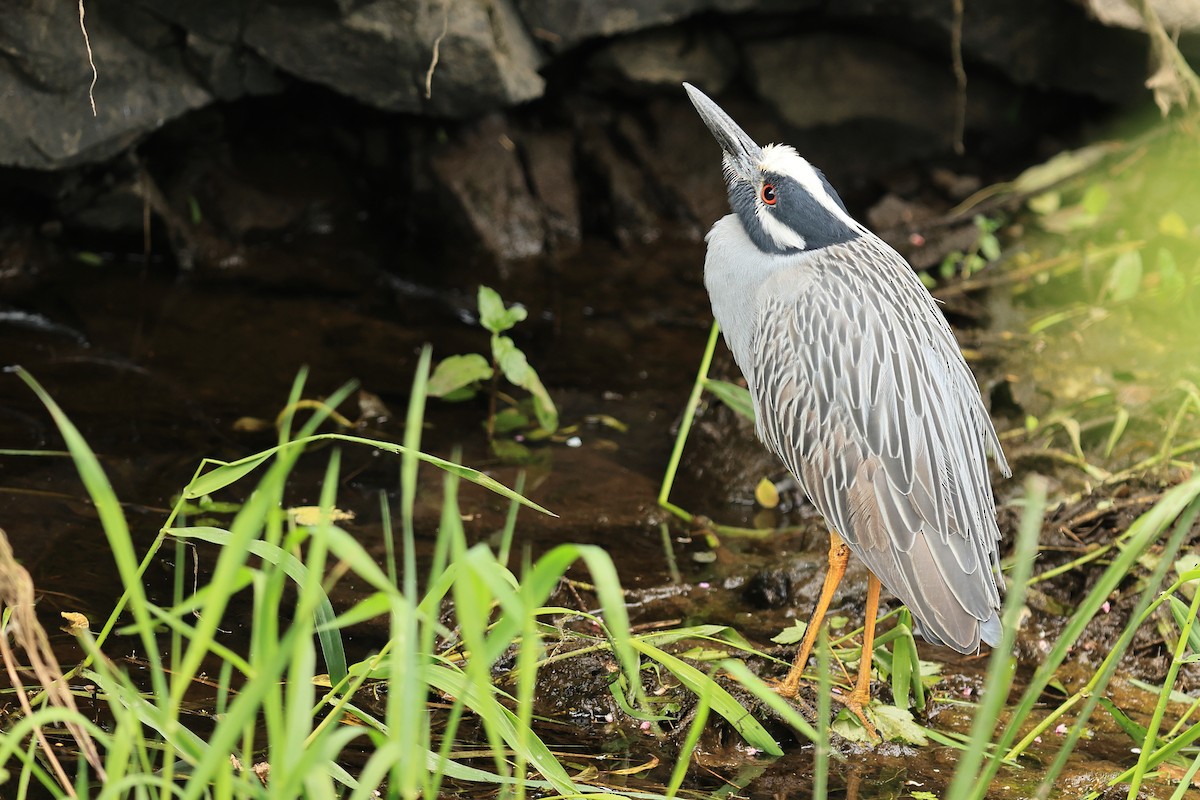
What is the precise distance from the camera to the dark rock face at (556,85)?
538 cm

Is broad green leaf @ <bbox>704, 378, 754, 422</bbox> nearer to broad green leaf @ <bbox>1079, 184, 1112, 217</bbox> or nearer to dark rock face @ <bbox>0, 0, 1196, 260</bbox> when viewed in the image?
dark rock face @ <bbox>0, 0, 1196, 260</bbox>

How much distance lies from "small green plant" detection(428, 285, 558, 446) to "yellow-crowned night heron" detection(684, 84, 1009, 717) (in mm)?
848

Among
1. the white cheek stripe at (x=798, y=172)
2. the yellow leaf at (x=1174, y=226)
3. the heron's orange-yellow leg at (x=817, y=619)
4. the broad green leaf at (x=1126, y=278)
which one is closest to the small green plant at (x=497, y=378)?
the white cheek stripe at (x=798, y=172)

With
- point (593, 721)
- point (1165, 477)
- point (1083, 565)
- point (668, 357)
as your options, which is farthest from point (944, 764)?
point (668, 357)

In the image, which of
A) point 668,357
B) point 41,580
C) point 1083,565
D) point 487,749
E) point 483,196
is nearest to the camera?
point 487,749

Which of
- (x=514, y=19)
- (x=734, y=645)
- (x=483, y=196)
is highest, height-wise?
(x=514, y=19)

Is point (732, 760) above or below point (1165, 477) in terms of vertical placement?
below

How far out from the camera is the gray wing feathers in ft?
10.6

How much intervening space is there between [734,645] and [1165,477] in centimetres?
189

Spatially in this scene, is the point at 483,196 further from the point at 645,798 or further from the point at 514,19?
the point at 645,798

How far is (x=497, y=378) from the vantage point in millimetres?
5082

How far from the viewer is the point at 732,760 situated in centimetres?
314

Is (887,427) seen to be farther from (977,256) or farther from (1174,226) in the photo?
(1174,226)

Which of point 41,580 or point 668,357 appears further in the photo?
point 668,357
